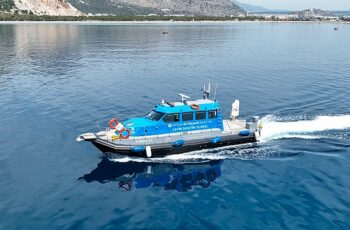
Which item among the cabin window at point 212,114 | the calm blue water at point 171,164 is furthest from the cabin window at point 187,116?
the calm blue water at point 171,164

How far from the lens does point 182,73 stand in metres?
62.2

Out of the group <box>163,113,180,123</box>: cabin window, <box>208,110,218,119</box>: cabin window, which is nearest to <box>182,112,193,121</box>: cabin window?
<box>163,113,180,123</box>: cabin window

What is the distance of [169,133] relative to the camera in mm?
29438

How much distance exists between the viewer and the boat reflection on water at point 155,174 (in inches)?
1000

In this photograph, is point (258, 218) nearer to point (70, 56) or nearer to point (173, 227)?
point (173, 227)

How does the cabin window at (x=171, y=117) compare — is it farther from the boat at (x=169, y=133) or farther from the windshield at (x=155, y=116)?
the windshield at (x=155, y=116)

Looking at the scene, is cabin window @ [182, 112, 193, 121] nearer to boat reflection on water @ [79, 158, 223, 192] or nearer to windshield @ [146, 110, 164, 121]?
windshield @ [146, 110, 164, 121]

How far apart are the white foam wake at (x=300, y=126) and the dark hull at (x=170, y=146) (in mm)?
3045

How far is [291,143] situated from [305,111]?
944cm

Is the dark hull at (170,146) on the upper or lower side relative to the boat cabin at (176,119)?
lower

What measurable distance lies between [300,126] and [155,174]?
16630 mm

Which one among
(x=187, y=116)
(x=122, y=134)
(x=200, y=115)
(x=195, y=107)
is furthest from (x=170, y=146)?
(x=122, y=134)

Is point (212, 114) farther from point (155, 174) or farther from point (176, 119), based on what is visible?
point (155, 174)


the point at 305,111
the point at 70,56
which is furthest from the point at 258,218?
the point at 70,56
